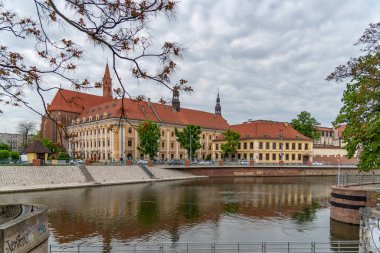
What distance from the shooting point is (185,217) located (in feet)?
87.0

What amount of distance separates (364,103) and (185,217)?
1561 cm

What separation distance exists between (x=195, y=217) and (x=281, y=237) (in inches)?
320

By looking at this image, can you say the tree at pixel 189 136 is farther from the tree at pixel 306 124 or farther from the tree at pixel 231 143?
the tree at pixel 306 124

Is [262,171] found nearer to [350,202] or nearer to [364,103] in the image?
[350,202]

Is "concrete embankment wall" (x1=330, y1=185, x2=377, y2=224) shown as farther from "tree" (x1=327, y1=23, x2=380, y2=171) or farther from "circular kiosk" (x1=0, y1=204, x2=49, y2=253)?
"circular kiosk" (x1=0, y1=204, x2=49, y2=253)

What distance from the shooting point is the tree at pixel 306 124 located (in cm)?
9500

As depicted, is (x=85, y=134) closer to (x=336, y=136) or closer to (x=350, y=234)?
(x=350, y=234)

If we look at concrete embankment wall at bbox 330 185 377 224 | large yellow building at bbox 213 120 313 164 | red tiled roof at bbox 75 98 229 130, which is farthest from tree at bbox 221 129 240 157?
concrete embankment wall at bbox 330 185 377 224

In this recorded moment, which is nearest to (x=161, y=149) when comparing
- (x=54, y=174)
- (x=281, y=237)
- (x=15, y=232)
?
(x=54, y=174)

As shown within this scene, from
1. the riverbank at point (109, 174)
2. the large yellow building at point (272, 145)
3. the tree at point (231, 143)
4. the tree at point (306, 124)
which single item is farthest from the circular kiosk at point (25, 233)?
the tree at point (306, 124)

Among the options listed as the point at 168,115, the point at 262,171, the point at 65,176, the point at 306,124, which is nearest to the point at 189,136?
the point at 262,171

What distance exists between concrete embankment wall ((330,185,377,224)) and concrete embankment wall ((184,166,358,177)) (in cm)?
4556

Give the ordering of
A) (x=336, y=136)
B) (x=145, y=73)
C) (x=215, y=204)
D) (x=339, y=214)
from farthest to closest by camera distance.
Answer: (x=336, y=136)
(x=215, y=204)
(x=339, y=214)
(x=145, y=73)

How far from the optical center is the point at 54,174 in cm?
4891
